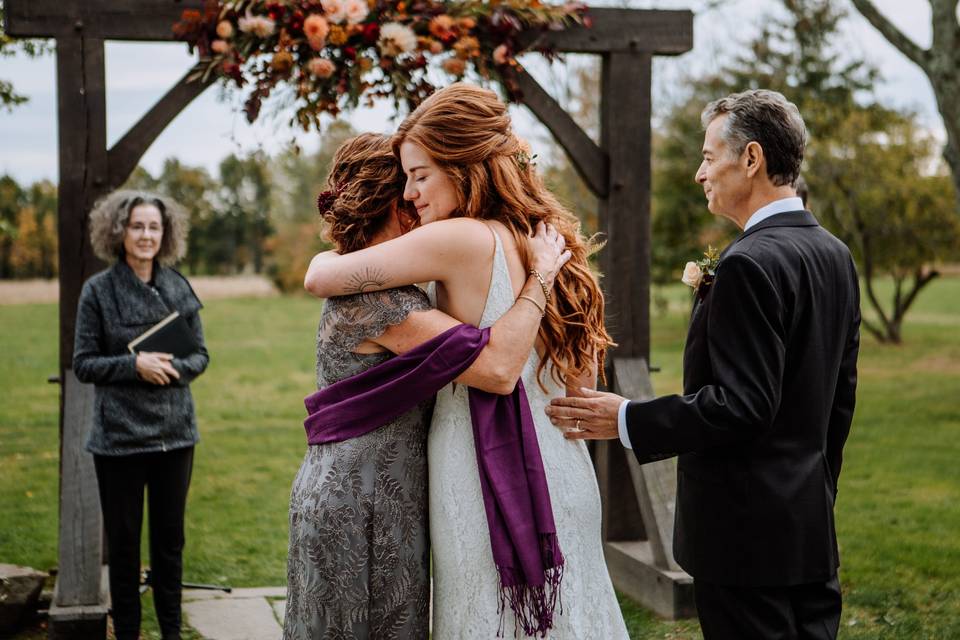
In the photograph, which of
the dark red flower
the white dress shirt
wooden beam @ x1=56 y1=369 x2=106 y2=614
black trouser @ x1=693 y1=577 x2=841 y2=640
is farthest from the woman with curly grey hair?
black trouser @ x1=693 y1=577 x2=841 y2=640

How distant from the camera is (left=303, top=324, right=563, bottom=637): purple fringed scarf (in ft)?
7.90

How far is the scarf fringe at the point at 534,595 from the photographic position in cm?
243

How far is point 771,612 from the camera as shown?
8.00ft

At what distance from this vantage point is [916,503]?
748 cm

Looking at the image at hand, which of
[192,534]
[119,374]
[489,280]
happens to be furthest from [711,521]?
[192,534]

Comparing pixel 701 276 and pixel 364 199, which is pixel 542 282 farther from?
pixel 364 199

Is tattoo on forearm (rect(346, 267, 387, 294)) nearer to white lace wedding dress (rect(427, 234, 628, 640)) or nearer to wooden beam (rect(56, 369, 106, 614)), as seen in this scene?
white lace wedding dress (rect(427, 234, 628, 640))

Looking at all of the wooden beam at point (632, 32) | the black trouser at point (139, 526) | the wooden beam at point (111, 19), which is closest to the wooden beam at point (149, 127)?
the wooden beam at point (111, 19)

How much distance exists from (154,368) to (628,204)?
2414mm

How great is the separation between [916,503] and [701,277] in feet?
18.9

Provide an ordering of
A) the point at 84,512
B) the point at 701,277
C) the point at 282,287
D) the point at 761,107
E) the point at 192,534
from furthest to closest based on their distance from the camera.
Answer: the point at 282,287, the point at 192,534, the point at 84,512, the point at 701,277, the point at 761,107

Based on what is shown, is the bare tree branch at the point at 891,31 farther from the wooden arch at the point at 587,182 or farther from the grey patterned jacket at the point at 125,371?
the grey patterned jacket at the point at 125,371

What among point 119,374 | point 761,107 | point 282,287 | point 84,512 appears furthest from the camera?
point 282,287

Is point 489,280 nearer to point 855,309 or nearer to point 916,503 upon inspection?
point 855,309
